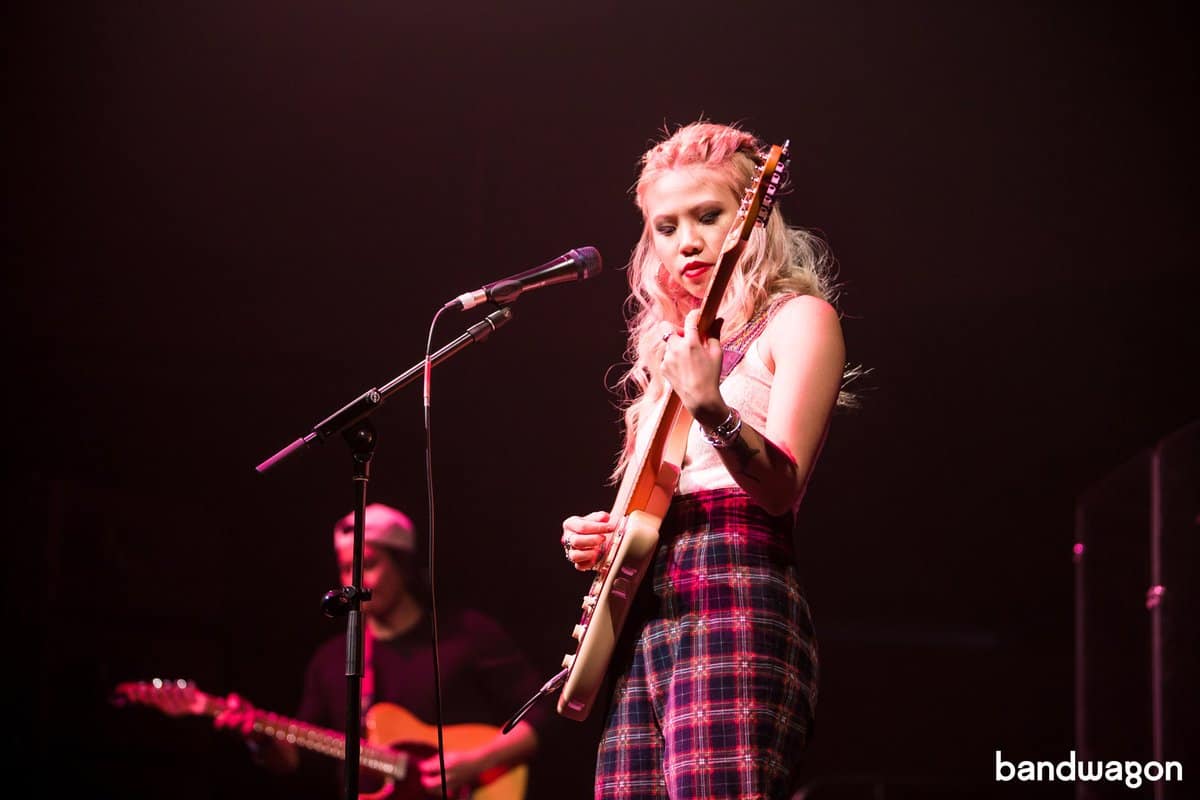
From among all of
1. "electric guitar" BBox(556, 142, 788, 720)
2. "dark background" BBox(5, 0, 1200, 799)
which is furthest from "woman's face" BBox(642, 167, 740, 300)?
"dark background" BBox(5, 0, 1200, 799)

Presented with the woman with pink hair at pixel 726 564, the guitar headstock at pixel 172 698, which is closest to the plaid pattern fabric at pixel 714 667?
the woman with pink hair at pixel 726 564

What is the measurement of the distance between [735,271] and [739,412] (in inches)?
10.7

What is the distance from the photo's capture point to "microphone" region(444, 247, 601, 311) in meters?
2.38

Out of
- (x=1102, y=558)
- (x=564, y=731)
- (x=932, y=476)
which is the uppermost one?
(x=932, y=476)

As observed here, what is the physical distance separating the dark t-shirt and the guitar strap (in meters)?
3.32

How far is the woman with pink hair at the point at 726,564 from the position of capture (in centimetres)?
178

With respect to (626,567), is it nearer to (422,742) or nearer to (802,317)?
(802,317)

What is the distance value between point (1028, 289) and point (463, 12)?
3.31 meters

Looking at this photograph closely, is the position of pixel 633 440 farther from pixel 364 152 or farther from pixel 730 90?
pixel 364 152

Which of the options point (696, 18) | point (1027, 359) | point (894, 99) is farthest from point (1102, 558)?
point (696, 18)

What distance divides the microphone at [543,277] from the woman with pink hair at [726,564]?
8.8 inches

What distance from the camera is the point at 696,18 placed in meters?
4.26

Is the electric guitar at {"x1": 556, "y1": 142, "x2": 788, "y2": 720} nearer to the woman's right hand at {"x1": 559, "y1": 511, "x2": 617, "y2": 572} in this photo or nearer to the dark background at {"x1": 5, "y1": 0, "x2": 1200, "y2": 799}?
the woman's right hand at {"x1": 559, "y1": 511, "x2": 617, "y2": 572}

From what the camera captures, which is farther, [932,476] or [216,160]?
A: [932,476]
